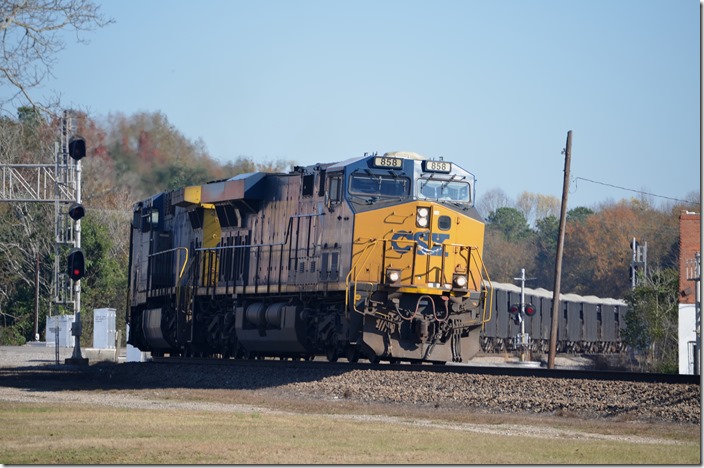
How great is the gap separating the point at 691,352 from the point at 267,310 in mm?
19575

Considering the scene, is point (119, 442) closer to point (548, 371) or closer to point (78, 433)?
point (78, 433)

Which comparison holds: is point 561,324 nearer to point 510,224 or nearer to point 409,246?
point 409,246

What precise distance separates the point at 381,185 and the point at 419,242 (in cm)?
134

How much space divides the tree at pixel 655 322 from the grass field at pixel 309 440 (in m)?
23.4

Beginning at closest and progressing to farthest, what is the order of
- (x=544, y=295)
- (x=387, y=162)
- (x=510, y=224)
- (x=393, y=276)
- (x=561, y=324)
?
(x=393, y=276) < (x=387, y=162) < (x=561, y=324) < (x=544, y=295) < (x=510, y=224)

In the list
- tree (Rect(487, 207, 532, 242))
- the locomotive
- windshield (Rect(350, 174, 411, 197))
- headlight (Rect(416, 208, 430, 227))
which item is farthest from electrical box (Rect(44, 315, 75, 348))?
tree (Rect(487, 207, 532, 242))

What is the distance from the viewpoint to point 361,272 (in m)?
20.0

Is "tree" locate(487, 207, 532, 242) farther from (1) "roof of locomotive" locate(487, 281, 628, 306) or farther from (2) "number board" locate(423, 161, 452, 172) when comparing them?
(2) "number board" locate(423, 161, 452, 172)

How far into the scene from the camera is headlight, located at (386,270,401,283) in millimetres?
19859

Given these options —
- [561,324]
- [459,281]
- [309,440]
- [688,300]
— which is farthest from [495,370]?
[561,324]

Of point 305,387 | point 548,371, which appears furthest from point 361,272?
point 548,371

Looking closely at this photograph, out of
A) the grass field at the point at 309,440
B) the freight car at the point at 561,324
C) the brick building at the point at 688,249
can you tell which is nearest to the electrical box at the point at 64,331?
the freight car at the point at 561,324

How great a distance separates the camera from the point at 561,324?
176ft

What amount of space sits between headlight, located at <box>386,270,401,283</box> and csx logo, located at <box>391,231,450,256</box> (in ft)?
1.64
